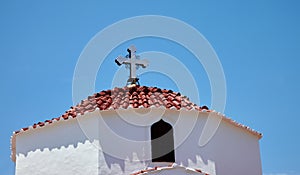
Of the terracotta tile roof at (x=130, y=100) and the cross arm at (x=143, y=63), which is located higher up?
the cross arm at (x=143, y=63)

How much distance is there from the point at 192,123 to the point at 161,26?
13.9 ft

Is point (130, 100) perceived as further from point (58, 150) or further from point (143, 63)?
point (58, 150)

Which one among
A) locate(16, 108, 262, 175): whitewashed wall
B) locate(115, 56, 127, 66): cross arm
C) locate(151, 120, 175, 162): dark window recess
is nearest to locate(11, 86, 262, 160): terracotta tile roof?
locate(16, 108, 262, 175): whitewashed wall

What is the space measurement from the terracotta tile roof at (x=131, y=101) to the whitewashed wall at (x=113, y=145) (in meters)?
0.16

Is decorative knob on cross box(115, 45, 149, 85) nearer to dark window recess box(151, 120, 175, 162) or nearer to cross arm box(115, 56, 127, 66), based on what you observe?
cross arm box(115, 56, 127, 66)

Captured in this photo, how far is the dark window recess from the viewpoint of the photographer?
1178cm

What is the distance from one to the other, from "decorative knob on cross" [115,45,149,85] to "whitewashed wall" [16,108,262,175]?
2415 millimetres

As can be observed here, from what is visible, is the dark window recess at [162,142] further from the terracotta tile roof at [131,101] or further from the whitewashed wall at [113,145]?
the terracotta tile roof at [131,101]

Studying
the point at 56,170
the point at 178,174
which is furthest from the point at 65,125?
the point at 178,174

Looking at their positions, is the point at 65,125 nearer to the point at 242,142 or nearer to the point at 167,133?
the point at 167,133

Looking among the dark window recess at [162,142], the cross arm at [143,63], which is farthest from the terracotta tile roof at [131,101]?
the cross arm at [143,63]

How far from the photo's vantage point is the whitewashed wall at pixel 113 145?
37.7 feet

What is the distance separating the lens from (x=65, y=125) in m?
12.1

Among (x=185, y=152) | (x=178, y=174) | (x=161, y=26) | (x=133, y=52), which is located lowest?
(x=178, y=174)
